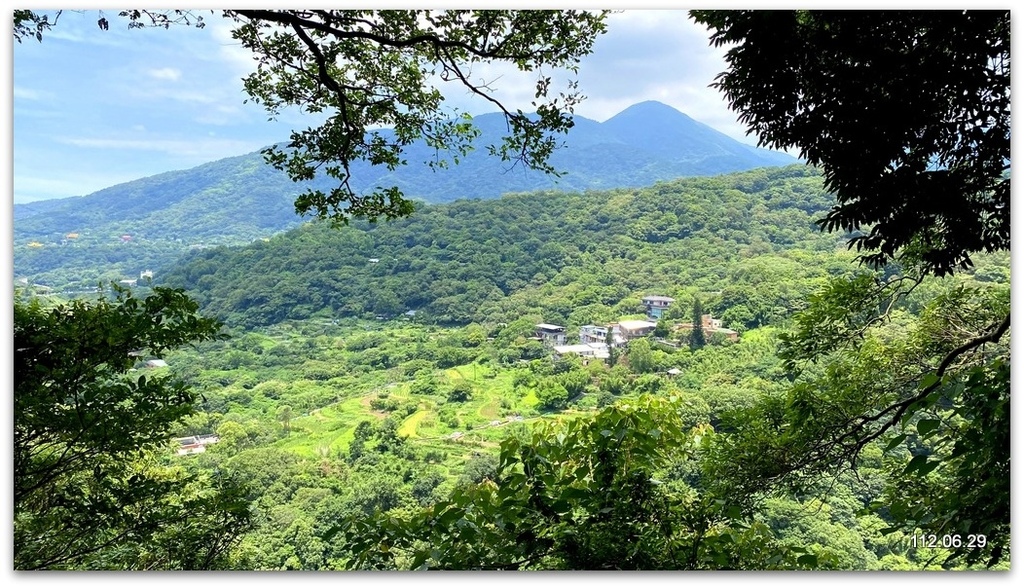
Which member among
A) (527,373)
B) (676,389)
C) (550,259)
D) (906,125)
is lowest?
(527,373)

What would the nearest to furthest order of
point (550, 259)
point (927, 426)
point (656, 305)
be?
1. point (927, 426)
2. point (656, 305)
3. point (550, 259)

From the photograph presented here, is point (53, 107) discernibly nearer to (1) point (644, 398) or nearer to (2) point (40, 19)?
(2) point (40, 19)

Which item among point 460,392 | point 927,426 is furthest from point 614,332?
point 927,426

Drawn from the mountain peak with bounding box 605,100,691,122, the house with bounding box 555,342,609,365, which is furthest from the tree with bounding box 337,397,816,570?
the house with bounding box 555,342,609,365

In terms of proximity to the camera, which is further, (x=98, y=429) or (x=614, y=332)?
(x=614, y=332)

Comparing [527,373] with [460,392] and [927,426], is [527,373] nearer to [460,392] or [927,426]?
[460,392]

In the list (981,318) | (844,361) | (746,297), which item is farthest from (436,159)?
(746,297)

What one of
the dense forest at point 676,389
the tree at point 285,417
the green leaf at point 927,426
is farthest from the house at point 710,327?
the tree at point 285,417
